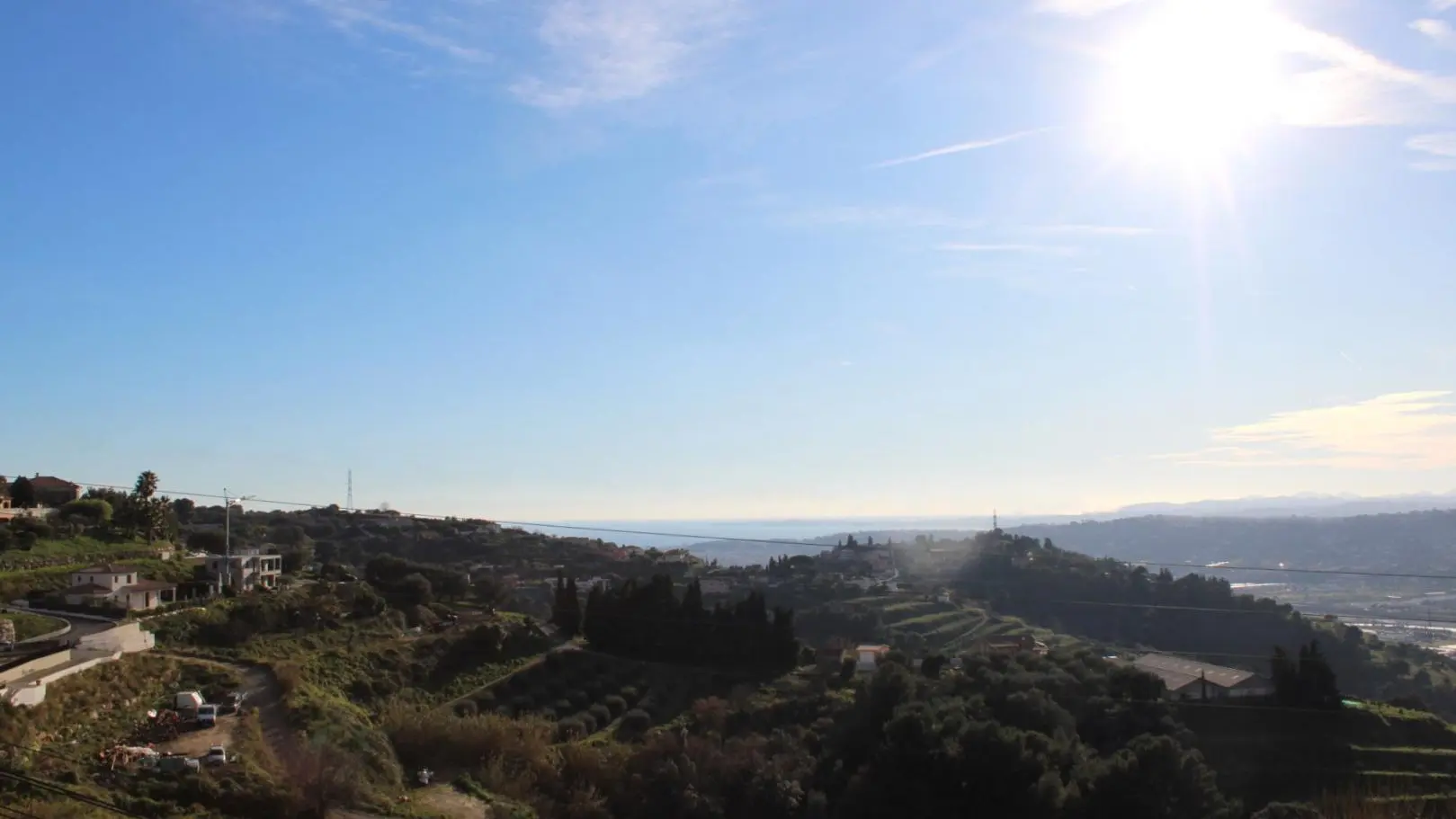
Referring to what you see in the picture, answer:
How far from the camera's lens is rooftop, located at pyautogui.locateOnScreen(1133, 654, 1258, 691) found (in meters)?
34.6

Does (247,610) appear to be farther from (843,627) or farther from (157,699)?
(843,627)

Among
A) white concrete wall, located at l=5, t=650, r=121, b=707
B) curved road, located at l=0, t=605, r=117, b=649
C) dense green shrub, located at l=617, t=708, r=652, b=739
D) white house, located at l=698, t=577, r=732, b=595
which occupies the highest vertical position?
curved road, located at l=0, t=605, r=117, b=649

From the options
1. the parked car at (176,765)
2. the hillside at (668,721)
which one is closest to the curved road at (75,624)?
the hillside at (668,721)

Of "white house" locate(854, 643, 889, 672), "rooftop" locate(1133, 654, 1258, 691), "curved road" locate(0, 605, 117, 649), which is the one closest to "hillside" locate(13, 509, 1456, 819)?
"white house" locate(854, 643, 889, 672)

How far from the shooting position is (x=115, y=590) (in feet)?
105

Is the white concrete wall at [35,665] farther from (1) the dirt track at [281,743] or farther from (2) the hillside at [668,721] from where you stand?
(1) the dirt track at [281,743]

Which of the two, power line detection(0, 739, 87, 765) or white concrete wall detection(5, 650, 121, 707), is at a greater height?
white concrete wall detection(5, 650, 121, 707)

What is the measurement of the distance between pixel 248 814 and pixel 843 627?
126 feet

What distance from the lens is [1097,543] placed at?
10988cm

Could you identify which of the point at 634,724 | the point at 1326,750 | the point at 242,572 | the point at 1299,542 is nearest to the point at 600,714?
the point at 634,724

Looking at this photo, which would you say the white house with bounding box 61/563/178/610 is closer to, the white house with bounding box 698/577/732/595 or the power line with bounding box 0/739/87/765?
the power line with bounding box 0/739/87/765

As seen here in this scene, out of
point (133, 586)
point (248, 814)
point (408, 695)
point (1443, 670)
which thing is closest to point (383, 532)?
point (133, 586)

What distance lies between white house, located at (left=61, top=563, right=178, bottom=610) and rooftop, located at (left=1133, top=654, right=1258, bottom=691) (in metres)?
31.9

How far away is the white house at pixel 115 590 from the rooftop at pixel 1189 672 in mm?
31923
